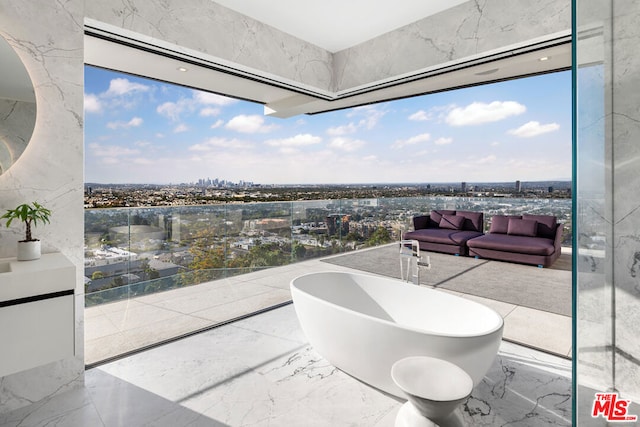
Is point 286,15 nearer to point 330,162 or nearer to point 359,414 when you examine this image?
point 359,414

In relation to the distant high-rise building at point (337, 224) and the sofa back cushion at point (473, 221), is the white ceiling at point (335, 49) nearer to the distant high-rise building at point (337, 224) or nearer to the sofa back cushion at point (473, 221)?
the distant high-rise building at point (337, 224)

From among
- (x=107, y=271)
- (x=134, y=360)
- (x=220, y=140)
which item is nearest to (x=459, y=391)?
(x=134, y=360)

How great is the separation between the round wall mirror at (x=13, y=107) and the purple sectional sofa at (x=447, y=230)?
5837 millimetres

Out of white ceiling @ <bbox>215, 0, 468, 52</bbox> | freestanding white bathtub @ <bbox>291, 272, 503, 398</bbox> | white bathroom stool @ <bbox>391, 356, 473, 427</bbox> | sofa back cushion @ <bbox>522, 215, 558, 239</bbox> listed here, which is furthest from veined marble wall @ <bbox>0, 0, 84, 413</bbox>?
sofa back cushion @ <bbox>522, 215, 558, 239</bbox>

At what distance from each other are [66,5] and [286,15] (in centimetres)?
170

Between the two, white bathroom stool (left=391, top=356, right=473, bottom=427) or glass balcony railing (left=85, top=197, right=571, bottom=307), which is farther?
glass balcony railing (left=85, top=197, right=571, bottom=307)

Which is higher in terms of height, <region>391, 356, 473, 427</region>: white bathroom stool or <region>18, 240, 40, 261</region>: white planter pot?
<region>18, 240, 40, 261</region>: white planter pot

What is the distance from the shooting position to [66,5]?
2191 mm

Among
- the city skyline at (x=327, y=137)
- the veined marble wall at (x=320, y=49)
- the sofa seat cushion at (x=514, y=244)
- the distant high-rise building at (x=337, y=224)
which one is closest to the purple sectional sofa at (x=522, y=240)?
the sofa seat cushion at (x=514, y=244)

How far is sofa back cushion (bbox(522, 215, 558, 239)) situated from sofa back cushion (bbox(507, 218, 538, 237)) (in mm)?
56

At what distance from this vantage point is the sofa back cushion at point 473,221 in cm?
668

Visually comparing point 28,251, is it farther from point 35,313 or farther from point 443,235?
point 443,235

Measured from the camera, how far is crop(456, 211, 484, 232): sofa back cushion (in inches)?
263

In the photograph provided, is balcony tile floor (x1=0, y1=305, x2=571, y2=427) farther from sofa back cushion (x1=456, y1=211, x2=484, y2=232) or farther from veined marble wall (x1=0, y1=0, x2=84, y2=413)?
sofa back cushion (x1=456, y1=211, x2=484, y2=232)
